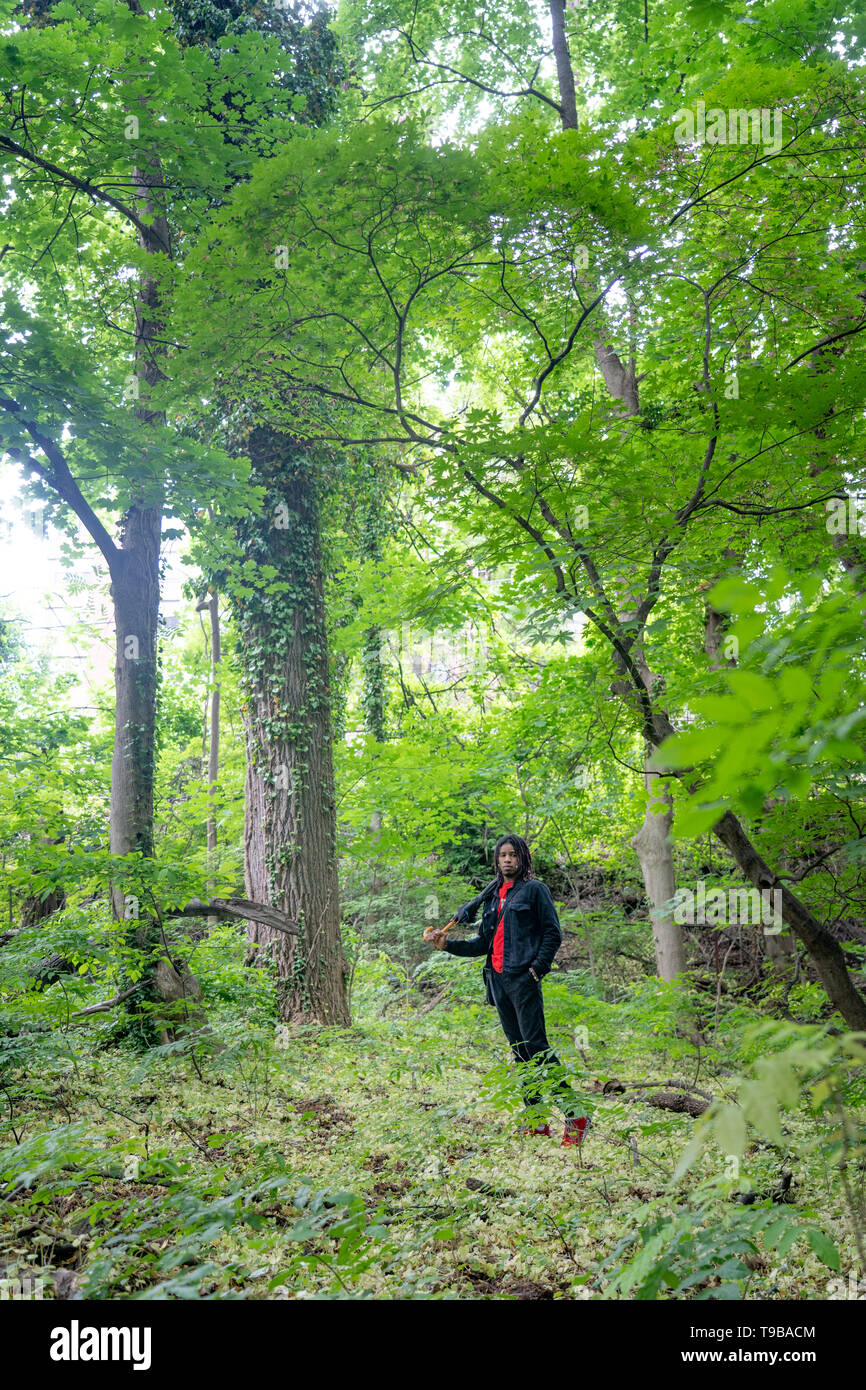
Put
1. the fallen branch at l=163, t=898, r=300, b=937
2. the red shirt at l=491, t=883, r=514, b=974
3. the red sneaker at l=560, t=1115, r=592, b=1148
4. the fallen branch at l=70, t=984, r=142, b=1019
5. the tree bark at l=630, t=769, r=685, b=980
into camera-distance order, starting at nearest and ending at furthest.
Result: the red sneaker at l=560, t=1115, r=592, b=1148 < the red shirt at l=491, t=883, r=514, b=974 < the fallen branch at l=70, t=984, r=142, b=1019 < the fallen branch at l=163, t=898, r=300, b=937 < the tree bark at l=630, t=769, r=685, b=980

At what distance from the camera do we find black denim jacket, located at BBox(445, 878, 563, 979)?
4699 millimetres

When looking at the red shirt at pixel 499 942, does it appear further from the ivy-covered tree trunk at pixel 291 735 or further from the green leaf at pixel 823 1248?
the green leaf at pixel 823 1248

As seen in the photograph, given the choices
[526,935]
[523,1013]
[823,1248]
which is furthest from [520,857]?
[823,1248]

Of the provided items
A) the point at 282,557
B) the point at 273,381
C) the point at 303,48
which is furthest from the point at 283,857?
the point at 303,48

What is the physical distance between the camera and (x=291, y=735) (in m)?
7.59

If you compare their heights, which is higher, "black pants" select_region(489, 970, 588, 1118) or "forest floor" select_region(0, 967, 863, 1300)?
"black pants" select_region(489, 970, 588, 1118)

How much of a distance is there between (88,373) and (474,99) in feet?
Result: 25.5

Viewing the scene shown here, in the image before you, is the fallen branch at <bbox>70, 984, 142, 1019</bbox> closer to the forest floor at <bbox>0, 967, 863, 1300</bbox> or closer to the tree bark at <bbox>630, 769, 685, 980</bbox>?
the forest floor at <bbox>0, 967, 863, 1300</bbox>

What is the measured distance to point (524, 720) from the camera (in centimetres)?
919

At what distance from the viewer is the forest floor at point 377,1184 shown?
2.05m

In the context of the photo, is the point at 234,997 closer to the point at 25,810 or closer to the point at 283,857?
the point at 283,857

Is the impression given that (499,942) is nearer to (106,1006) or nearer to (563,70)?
(106,1006)

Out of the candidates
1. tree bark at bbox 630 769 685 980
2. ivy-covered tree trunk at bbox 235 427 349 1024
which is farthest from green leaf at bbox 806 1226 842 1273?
tree bark at bbox 630 769 685 980
